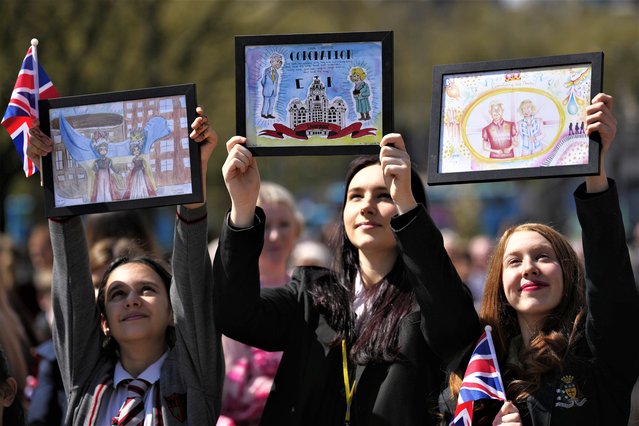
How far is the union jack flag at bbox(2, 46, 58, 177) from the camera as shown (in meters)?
4.15

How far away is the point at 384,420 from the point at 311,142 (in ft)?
3.69

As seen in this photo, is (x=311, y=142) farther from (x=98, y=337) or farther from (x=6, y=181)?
(x=6, y=181)

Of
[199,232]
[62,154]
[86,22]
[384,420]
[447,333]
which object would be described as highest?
[86,22]

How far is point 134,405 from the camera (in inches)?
160

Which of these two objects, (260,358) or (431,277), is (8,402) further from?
(431,277)

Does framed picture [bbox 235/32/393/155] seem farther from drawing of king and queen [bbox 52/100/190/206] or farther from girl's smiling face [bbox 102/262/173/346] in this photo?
girl's smiling face [bbox 102/262/173/346]

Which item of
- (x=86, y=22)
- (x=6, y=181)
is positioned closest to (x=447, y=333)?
(x=6, y=181)

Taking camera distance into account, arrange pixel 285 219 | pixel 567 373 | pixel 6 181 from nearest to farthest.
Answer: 1. pixel 567 373
2. pixel 285 219
3. pixel 6 181

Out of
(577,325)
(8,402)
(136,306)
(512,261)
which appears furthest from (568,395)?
(8,402)

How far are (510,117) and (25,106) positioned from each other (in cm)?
194

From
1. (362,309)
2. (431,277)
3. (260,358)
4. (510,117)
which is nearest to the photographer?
(431,277)

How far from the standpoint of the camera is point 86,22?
17.1 meters

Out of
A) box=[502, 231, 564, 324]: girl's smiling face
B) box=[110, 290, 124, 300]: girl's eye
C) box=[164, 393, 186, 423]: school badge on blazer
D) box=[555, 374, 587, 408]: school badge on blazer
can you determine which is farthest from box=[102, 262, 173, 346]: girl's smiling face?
box=[555, 374, 587, 408]: school badge on blazer

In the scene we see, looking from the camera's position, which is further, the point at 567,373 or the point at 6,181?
the point at 6,181
